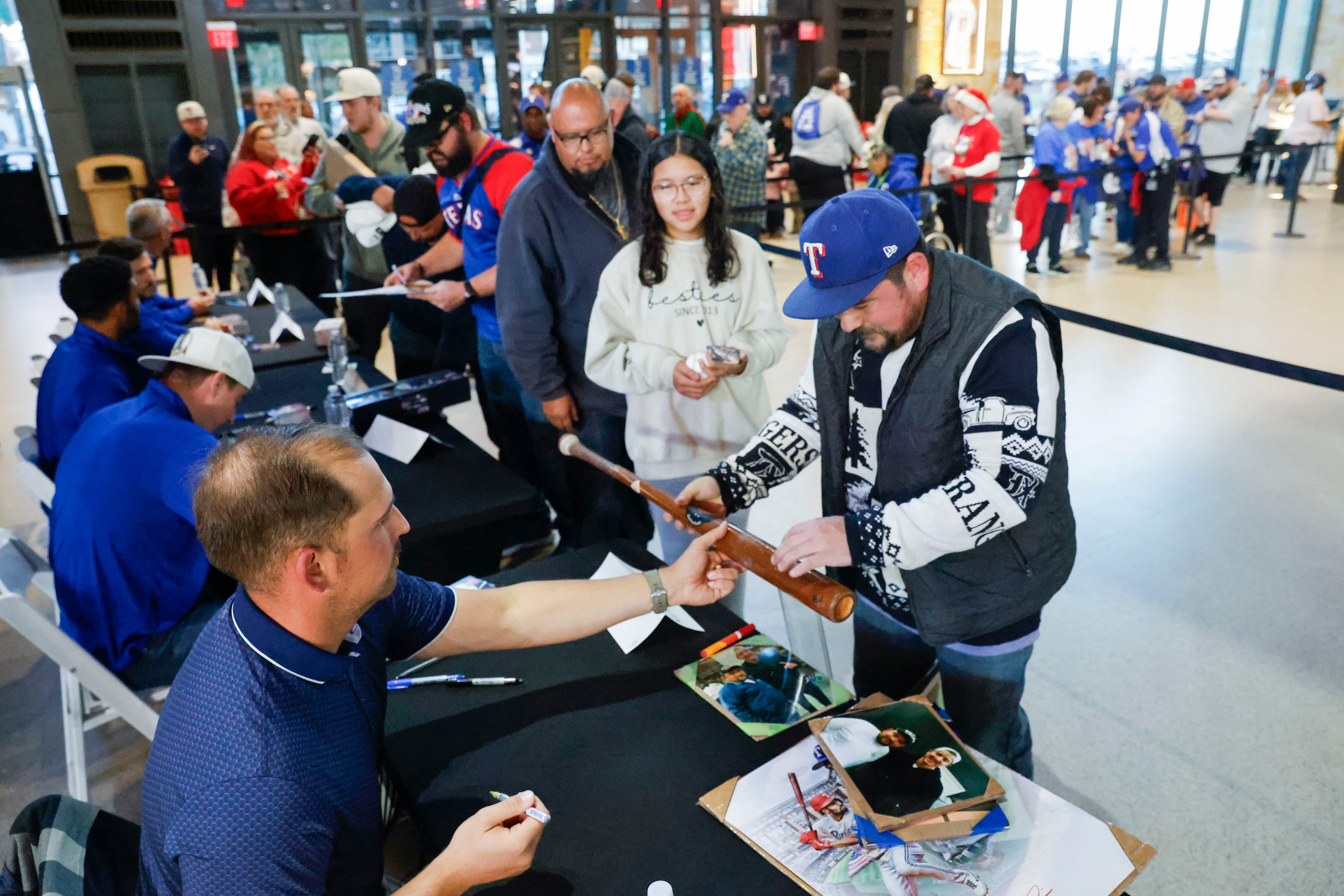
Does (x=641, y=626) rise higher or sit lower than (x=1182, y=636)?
higher

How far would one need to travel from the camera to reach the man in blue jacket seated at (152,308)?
3.00m

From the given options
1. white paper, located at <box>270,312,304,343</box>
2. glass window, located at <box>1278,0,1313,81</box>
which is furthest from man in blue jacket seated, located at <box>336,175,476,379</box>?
glass window, located at <box>1278,0,1313,81</box>

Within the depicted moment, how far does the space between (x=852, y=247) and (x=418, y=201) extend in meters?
2.64

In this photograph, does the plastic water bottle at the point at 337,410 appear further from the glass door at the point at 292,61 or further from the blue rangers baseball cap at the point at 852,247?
the glass door at the point at 292,61

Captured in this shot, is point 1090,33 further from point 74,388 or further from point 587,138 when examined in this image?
point 74,388

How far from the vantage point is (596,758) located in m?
1.34

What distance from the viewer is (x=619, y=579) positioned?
1589 millimetres

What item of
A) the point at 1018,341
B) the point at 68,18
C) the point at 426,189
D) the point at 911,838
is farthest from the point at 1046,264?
the point at 68,18

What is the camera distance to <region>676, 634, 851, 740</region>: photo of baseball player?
1404 mm

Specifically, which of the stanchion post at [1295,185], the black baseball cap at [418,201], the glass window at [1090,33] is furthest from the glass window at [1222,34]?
the black baseball cap at [418,201]

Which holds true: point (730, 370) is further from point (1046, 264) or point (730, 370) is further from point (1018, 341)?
point (1046, 264)

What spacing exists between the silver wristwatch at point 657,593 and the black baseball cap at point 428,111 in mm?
2045

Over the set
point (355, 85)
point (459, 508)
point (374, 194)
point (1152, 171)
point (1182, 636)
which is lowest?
point (1182, 636)

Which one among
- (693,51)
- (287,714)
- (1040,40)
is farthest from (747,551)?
(1040,40)
